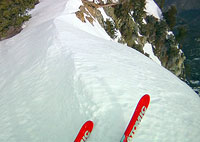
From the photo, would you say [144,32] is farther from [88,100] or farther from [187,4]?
[187,4]

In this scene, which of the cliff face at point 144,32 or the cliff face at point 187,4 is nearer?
the cliff face at point 144,32

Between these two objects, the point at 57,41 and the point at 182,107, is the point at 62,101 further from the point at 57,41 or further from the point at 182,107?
the point at 57,41

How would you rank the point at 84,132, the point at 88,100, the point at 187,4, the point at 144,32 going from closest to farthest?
the point at 84,132
the point at 88,100
the point at 144,32
the point at 187,4

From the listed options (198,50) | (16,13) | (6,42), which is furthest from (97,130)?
(198,50)

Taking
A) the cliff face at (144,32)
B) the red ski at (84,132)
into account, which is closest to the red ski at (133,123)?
the red ski at (84,132)

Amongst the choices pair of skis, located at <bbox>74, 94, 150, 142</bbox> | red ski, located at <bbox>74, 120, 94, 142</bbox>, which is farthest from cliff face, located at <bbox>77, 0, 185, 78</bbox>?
red ski, located at <bbox>74, 120, 94, 142</bbox>

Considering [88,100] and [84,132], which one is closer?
[84,132]

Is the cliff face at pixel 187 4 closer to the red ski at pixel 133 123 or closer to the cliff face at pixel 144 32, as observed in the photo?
the cliff face at pixel 144 32

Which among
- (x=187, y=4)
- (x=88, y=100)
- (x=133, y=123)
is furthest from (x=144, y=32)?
(x=187, y=4)
